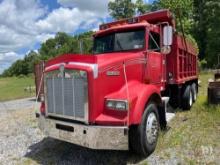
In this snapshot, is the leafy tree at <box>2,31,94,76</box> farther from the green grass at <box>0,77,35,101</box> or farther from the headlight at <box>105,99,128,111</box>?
the headlight at <box>105,99,128,111</box>

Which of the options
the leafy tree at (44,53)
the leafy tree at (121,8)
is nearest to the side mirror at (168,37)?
the leafy tree at (121,8)

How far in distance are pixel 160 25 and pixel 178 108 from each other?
3505mm

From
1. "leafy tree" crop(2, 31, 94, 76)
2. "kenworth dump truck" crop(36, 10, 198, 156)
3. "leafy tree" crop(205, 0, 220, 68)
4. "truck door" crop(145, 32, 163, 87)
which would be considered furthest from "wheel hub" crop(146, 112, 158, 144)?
"leafy tree" crop(2, 31, 94, 76)

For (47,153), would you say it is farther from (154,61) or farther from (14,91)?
(14,91)

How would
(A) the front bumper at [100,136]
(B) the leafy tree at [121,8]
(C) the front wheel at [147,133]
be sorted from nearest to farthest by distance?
(A) the front bumper at [100,136] < (C) the front wheel at [147,133] < (B) the leafy tree at [121,8]

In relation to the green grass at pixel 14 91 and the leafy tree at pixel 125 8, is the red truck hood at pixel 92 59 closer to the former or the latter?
the green grass at pixel 14 91

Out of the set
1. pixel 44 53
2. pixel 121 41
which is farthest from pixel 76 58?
pixel 44 53

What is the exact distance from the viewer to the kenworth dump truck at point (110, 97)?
5.30m

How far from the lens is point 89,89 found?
5340 mm

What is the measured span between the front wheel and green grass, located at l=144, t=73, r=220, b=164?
319mm

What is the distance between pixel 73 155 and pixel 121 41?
270 cm

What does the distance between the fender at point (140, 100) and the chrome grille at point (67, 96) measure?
0.81 m

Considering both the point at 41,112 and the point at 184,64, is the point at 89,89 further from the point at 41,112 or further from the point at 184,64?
the point at 184,64

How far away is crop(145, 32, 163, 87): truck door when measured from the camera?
6891 mm
